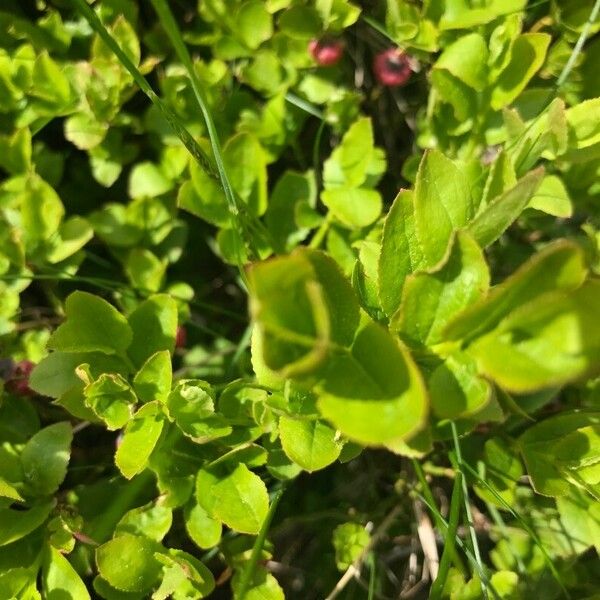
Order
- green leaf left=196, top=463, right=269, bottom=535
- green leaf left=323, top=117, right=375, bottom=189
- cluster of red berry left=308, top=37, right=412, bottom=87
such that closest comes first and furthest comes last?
green leaf left=196, top=463, right=269, bottom=535 → green leaf left=323, top=117, right=375, bottom=189 → cluster of red berry left=308, top=37, right=412, bottom=87

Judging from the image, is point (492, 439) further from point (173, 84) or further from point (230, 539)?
point (173, 84)

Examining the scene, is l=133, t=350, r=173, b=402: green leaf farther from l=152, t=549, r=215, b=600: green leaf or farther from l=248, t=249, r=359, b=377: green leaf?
l=248, t=249, r=359, b=377: green leaf

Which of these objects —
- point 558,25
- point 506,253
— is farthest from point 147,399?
point 558,25

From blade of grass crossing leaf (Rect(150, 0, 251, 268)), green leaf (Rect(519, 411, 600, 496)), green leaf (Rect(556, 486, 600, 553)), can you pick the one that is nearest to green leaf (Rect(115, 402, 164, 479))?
blade of grass crossing leaf (Rect(150, 0, 251, 268))

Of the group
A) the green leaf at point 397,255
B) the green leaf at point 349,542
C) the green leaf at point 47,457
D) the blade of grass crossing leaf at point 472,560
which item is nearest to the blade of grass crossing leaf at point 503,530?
the blade of grass crossing leaf at point 472,560

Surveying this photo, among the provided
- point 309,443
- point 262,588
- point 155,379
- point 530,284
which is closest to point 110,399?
point 155,379

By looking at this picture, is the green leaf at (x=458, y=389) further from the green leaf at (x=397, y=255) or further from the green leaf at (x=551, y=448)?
→ the green leaf at (x=551, y=448)
